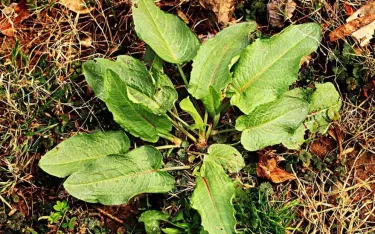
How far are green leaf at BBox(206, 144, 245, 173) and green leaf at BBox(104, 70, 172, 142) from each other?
0.67 ft

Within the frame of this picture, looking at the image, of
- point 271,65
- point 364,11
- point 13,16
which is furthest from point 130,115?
point 364,11

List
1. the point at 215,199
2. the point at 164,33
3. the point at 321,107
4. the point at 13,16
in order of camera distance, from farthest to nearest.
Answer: the point at 13,16 → the point at 321,107 → the point at 164,33 → the point at 215,199

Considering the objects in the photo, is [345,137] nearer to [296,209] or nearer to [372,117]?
[372,117]

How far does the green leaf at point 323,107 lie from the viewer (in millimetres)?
2537

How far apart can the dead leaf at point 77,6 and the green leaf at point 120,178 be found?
0.71 metres

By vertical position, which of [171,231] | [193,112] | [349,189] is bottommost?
[349,189]

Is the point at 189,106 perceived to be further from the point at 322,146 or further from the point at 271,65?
the point at 322,146

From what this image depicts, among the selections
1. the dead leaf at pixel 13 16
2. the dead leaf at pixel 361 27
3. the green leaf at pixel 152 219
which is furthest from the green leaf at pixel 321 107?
the dead leaf at pixel 13 16

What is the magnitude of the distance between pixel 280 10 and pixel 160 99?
2.23 feet

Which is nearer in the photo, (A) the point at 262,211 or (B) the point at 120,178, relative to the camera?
(B) the point at 120,178

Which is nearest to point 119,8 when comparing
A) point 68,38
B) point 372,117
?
point 68,38

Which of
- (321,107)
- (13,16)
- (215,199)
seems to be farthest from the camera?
(13,16)

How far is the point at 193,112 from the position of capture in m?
2.44

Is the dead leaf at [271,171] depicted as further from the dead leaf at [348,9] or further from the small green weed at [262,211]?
the dead leaf at [348,9]
